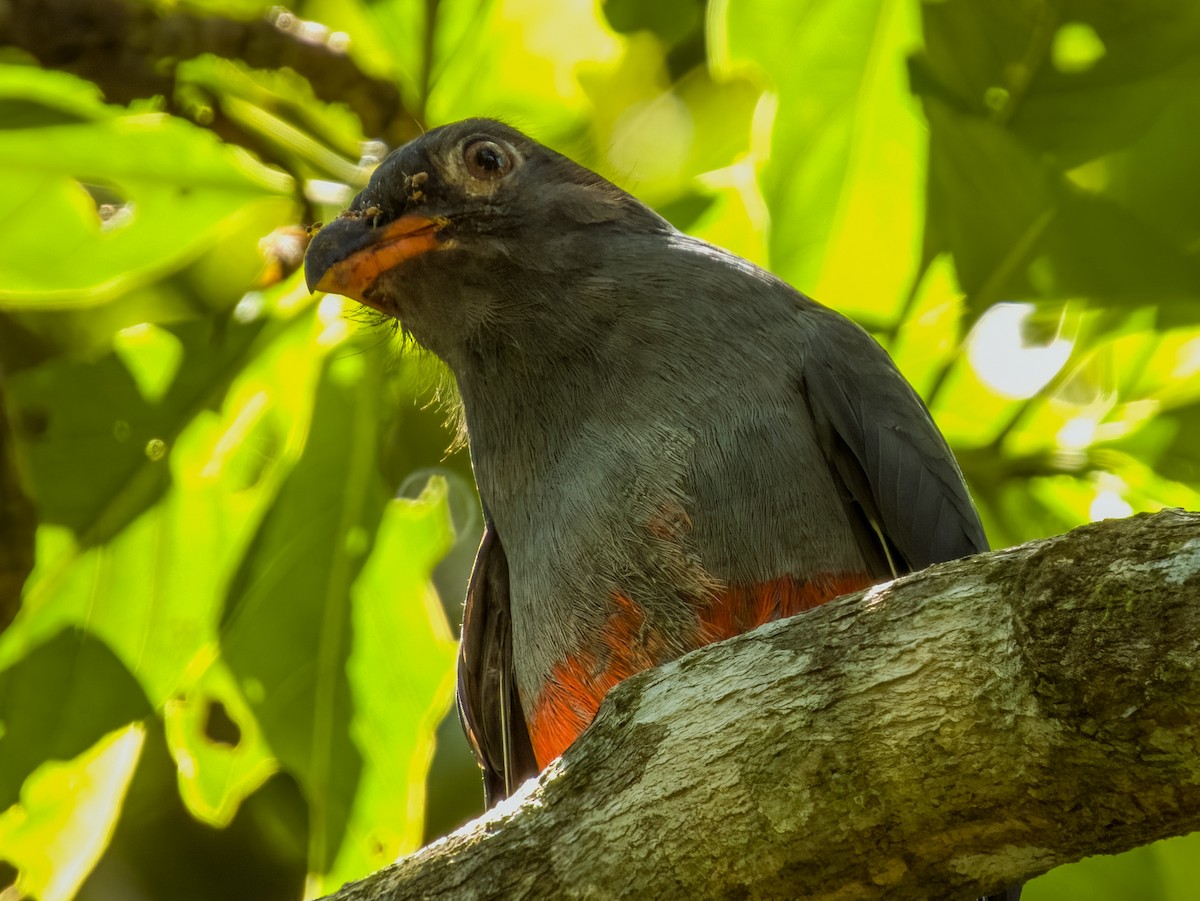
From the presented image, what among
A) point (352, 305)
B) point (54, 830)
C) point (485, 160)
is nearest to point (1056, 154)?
point (485, 160)

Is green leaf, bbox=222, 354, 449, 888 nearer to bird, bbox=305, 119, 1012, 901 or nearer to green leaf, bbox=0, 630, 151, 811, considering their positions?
green leaf, bbox=0, 630, 151, 811

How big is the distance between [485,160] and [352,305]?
100 cm

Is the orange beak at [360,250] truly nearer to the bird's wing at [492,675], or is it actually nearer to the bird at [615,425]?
the bird at [615,425]

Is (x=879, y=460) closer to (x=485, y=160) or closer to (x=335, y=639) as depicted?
(x=485, y=160)

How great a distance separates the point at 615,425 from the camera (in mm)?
3910

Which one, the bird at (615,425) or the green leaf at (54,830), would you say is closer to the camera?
the bird at (615,425)

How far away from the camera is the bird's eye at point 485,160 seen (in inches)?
172

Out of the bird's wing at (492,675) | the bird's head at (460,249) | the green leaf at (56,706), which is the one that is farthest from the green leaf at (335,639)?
the bird's head at (460,249)

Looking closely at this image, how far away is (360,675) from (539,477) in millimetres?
2020

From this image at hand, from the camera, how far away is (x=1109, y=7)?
484 cm

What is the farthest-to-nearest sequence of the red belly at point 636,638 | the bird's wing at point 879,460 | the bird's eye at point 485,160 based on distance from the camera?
the bird's eye at point 485,160 < the bird's wing at point 879,460 < the red belly at point 636,638

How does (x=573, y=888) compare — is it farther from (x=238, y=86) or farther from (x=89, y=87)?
(x=89, y=87)

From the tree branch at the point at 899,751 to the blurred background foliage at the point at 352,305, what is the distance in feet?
8.06

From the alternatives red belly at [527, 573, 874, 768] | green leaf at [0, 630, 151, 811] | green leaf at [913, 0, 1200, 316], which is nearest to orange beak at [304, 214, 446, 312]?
red belly at [527, 573, 874, 768]
